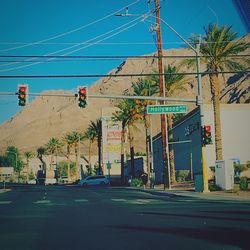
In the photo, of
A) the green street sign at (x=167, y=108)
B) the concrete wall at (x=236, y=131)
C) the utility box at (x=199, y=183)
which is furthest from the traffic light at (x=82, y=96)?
the concrete wall at (x=236, y=131)

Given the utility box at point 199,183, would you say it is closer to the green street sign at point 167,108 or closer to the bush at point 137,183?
the green street sign at point 167,108

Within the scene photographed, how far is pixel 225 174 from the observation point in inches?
1251

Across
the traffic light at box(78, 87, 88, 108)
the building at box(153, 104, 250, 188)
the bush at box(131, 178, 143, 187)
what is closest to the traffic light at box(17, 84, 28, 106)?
the traffic light at box(78, 87, 88, 108)

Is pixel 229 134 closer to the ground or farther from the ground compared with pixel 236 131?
closer to the ground

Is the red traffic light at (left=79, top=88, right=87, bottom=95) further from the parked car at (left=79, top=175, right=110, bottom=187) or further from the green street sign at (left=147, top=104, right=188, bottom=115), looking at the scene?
the parked car at (left=79, top=175, right=110, bottom=187)

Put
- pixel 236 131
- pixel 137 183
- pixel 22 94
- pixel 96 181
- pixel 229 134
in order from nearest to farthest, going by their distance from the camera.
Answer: pixel 22 94 → pixel 137 183 → pixel 229 134 → pixel 236 131 → pixel 96 181

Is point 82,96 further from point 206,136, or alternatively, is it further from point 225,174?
point 225,174

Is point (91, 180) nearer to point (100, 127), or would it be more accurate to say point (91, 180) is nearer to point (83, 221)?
point (100, 127)

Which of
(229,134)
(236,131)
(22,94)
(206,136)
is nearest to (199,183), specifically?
(206,136)

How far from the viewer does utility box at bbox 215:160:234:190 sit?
31392mm

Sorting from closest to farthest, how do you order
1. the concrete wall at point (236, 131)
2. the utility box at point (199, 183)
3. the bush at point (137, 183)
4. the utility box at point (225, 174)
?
the utility box at point (225, 174) < the utility box at point (199, 183) < the bush at point (137, 183) < the concrete wall at point (236, 131)

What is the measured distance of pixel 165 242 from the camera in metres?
10.1

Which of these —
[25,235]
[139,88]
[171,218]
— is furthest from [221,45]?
[25,235]

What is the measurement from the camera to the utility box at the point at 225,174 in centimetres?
3139
